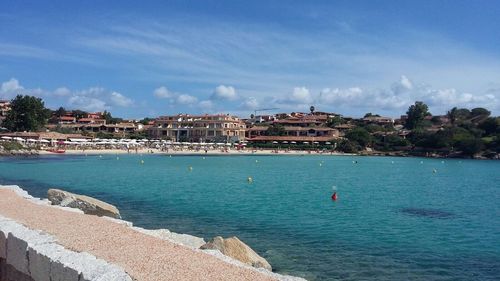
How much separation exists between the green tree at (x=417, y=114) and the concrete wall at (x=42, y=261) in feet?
482

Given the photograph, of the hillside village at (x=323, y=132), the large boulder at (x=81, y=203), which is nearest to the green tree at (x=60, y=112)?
the hillside village at (x=323, y=132)

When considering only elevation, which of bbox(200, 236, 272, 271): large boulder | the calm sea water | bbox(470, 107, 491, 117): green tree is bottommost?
the calm sea water

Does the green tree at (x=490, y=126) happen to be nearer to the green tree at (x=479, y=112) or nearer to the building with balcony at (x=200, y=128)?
the green tree at (x=479, y=112)

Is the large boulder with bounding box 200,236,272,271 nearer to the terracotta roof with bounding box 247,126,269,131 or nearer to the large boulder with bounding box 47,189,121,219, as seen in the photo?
the large boulder with bounding box 47,189,121,219

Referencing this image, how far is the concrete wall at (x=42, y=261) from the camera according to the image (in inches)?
246

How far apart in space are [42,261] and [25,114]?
10840cm

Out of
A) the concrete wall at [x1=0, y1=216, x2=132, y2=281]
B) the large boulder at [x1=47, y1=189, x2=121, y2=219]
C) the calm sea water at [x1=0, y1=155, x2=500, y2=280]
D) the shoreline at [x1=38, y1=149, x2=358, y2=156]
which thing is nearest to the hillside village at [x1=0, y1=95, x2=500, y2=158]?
the shoreline at [x1=38, y1=149, x2=358, y2=156]

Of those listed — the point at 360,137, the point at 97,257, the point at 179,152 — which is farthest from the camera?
the point at 360,137

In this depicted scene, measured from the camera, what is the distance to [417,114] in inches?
5728

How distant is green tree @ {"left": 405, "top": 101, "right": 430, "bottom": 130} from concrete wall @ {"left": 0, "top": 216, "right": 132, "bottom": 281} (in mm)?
146840

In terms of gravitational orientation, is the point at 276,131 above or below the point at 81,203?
above

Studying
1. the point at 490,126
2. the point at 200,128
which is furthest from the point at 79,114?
the point at 490,126

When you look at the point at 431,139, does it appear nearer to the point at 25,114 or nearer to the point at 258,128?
the point at 258,128

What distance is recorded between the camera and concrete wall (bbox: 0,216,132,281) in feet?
20.5
